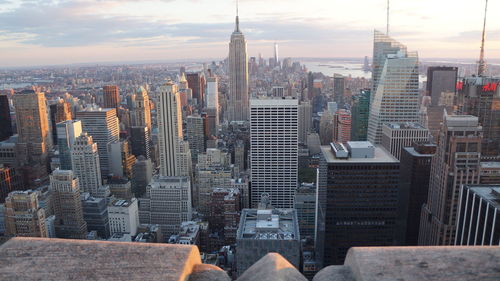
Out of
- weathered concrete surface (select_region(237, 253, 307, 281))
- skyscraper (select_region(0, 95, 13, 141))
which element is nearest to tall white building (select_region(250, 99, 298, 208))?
weathered concrete surface (select_region(237, 253, 307, 281))

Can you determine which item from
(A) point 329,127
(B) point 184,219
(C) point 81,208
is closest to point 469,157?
(B) point 184,219

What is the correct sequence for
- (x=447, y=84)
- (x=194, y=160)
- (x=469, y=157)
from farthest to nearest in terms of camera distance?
(x=447, y=84)
(x=194, y=160)
(x=469, y=157)

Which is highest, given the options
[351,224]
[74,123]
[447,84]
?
[447,84]

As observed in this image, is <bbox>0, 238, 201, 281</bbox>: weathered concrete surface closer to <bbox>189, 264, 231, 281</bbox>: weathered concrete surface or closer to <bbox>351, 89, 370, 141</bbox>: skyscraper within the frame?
<bbox>189, 264, 231, 281</bbox>: weathered concrete surface

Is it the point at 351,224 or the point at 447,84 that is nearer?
the point at 351,224

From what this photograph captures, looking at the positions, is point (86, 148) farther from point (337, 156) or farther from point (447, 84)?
point (447, 84)

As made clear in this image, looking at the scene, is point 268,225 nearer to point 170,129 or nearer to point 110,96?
point 170,129

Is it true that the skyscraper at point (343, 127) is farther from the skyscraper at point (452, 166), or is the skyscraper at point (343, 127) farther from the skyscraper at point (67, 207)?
the skyscraper at point (67, 207)
